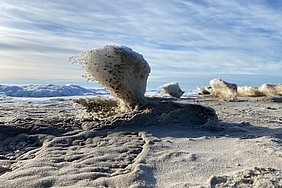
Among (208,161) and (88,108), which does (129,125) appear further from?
(208,161)

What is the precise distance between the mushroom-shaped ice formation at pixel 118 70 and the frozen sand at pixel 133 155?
0.71m

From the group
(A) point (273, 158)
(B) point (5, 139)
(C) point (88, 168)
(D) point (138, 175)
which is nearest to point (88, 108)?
(B) point (5, 139)

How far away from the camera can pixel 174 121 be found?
4.34 m

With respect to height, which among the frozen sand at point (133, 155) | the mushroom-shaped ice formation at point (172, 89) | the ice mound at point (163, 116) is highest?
the mushroom-shaped ice formation at point (172, 89)

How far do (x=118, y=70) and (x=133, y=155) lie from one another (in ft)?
6.27

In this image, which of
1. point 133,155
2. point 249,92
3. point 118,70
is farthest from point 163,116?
point 249,92

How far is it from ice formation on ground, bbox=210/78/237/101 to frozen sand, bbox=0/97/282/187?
7612mm

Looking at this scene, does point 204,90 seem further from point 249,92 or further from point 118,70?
point 118,70

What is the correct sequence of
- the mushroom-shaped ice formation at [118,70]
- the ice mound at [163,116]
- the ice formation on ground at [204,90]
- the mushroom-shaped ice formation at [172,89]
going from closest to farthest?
1. the ice mound at [163,116]
2. the mushroom-shaped ice formation at [118,70]
3. the mushroom-shaped ice formation at [172,89]
4. the ice formation on ground at [204,90]

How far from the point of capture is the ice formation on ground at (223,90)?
38.8 ft

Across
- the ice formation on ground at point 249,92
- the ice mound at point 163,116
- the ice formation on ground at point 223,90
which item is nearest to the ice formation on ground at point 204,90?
the ice formation on ground at point 249,92

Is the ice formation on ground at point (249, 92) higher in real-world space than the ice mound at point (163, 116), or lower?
higher

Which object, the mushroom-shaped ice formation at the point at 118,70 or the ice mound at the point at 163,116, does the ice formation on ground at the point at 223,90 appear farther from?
the mushroom-shaped ice formation at the point at 118,70

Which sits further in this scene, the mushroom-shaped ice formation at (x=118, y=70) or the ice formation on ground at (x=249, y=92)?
the ice formation on ground at (x=249, y=92)
